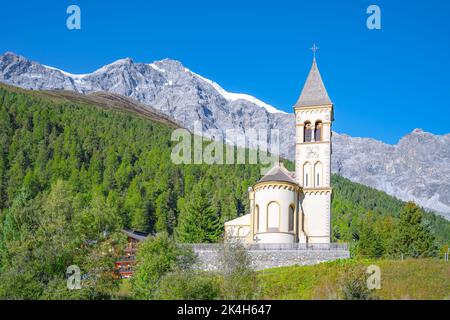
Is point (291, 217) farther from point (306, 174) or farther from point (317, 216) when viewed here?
point (306, 174)

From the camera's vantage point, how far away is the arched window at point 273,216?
166ft

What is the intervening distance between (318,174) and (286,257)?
11.8 m

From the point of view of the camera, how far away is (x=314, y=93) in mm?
57094

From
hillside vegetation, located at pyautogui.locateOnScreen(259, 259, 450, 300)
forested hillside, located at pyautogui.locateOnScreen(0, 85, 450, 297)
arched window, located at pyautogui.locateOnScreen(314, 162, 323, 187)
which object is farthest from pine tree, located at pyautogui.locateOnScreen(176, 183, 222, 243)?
hillside vegetation, located at pyautogui.locateOnScreen(259, 259, 450, 300)

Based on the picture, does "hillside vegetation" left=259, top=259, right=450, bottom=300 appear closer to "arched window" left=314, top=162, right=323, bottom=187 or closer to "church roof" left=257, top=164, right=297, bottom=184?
"church roof" left=257, top=164, right=297, bottom=184

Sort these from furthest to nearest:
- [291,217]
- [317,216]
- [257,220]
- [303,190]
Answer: [303,190] < [317,216] < [257,220] < [291,217]

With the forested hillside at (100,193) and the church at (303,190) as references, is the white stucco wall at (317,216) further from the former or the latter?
the forested hillside at (100,193)

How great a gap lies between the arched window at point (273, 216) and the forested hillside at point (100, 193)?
25.4ft

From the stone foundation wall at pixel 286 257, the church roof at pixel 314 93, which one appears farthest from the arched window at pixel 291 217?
the church roof at pixel 314 93

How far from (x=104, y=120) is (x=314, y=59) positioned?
94.1 m

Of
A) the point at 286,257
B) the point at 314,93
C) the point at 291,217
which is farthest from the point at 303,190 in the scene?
the point at 286,257

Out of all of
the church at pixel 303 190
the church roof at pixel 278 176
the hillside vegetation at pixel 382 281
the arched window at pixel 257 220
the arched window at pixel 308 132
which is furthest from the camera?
the arched window at pixel 308 132
